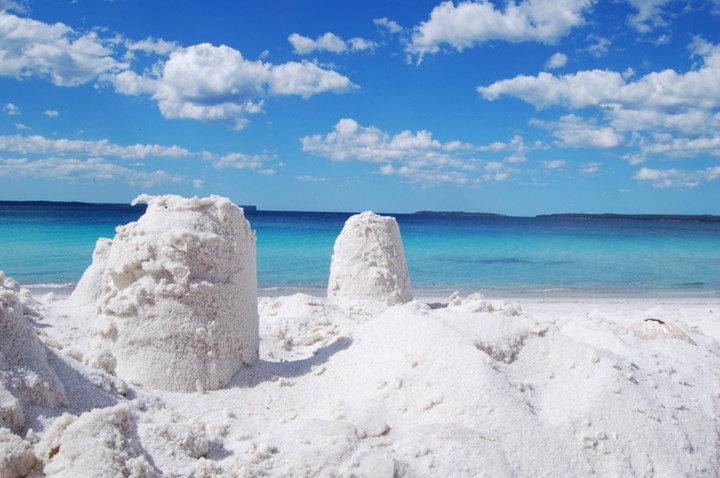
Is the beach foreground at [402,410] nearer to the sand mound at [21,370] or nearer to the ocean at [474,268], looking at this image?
the sand mound at [21,370]

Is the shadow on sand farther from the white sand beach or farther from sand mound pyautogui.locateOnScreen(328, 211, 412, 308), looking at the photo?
sand mound pyautogui.locateOnScreen(328, 211, 412, 308)

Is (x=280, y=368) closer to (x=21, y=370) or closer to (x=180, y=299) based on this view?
(x=180, y=299)

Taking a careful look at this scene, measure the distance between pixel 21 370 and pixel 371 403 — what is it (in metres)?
1.86

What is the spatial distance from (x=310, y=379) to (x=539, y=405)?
59.4 inches

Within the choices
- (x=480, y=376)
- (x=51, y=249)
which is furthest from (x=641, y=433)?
(x=51, y=249)

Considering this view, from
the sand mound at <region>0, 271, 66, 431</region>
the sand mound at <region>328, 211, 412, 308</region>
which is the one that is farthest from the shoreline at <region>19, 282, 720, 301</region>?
the sand mound at <region>0, 271, 66, 431</region>

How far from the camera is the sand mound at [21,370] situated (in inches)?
101

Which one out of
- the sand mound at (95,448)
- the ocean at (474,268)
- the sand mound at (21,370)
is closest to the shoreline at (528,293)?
the ocean at (474,268)

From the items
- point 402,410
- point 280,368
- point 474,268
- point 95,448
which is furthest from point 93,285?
point 474,268

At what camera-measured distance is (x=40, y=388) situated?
2.73 metres

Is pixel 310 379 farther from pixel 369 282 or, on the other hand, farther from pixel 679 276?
pixel 679 276

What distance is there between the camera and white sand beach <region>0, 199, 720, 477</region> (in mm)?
2648

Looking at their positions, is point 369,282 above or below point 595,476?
above

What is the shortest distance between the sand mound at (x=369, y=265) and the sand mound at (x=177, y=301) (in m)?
3.16
